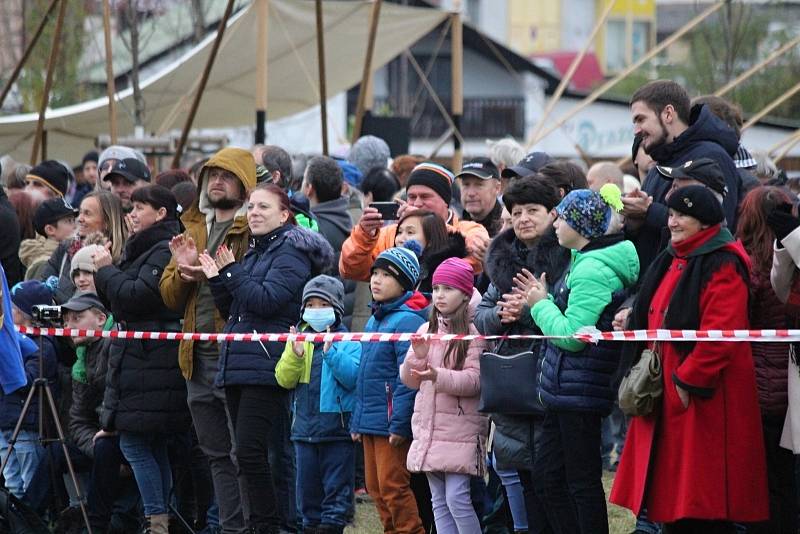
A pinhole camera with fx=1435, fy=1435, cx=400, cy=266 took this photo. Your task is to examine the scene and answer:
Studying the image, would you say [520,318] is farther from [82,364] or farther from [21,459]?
[21,459]

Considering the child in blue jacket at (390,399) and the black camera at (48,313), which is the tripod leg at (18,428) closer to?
the black camera at (48,313)

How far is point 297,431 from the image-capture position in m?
8.10

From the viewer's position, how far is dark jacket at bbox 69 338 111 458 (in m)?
8.64

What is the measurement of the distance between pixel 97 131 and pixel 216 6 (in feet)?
43.9

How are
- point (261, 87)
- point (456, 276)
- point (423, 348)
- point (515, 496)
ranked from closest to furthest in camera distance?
point (423, 348) → point (456, 276) → point (515, 496) → point (261, 87)

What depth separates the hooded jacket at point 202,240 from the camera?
7910mm

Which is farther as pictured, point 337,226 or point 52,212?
point 52,212

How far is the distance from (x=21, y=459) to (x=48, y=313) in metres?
1.17

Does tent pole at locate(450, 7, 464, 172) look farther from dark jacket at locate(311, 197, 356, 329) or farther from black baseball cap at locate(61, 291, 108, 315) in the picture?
black baseball cap at locate(61, 291, 108, 315)

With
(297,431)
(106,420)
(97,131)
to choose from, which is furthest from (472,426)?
(97,131)

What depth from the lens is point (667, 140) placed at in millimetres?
6949

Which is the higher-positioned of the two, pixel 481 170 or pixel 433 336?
pixel 481 170

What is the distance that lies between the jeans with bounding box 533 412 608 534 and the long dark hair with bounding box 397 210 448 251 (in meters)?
1.56

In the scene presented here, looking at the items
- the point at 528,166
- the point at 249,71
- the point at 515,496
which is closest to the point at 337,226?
the point at 528,166
